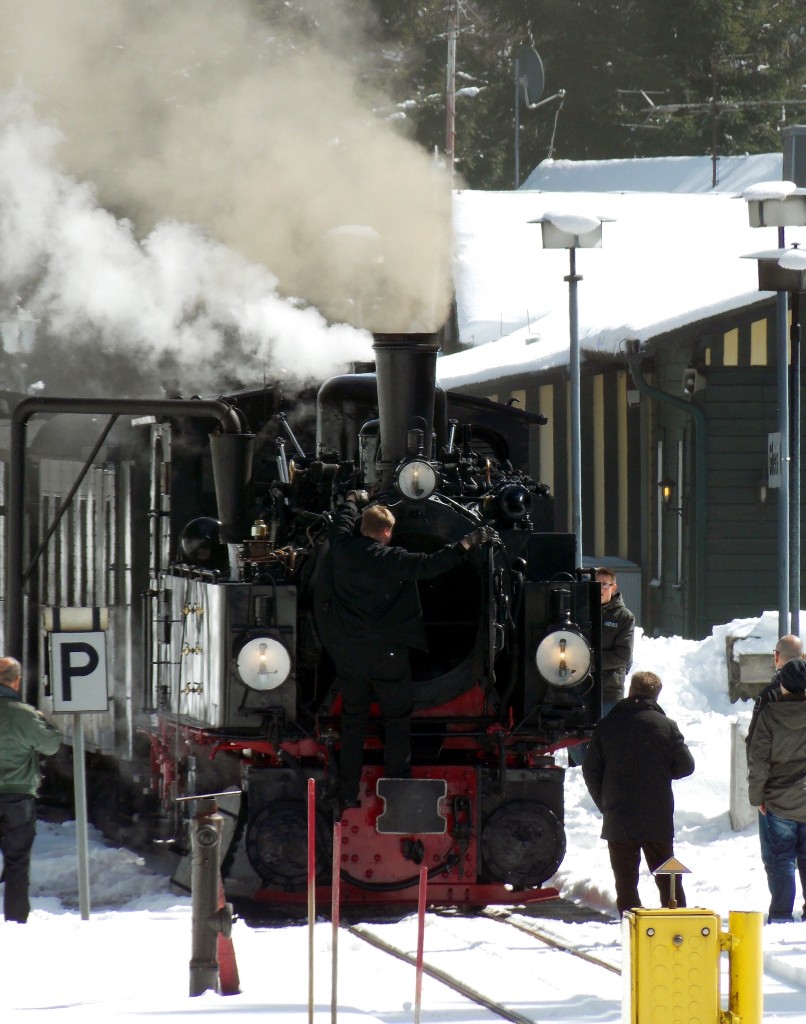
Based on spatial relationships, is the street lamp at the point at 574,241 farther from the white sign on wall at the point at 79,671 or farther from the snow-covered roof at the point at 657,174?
the snow-covered roof at the point at 657,174

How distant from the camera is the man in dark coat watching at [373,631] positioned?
28.8ft

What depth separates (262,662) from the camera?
29.5 ft

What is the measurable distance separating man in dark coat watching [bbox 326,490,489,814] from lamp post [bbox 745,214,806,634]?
5.18 m

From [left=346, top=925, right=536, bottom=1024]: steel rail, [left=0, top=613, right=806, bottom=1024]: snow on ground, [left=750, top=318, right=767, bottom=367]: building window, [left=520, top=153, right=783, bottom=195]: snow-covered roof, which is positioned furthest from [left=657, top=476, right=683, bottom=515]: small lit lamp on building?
[left=520, top=153, right=783, bottom=195]: snow-covered roof

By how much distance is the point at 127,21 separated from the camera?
16016mm

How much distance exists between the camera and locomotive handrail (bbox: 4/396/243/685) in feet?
34.5

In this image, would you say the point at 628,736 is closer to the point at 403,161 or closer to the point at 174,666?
the point at 174,666

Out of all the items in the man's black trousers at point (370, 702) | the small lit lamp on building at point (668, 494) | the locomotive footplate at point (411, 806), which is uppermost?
the small lit lamp on building at point (668, 494)

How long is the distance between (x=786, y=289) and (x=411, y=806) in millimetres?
6171

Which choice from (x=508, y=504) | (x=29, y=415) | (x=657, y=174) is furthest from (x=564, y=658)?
(x=657, y=174)

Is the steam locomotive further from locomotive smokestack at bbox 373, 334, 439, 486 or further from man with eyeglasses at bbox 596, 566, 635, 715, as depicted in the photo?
man with eyeglasses at bbox 596, 566, 635, 715

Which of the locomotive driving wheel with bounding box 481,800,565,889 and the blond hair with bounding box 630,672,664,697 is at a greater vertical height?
the blond hair with bounding box 630,672,664,697

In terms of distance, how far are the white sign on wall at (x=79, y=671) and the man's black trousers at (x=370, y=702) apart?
1.44 metres

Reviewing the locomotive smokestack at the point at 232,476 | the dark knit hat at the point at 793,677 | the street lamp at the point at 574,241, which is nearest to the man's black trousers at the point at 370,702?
the locomotive smokestack at the point at 232,476
